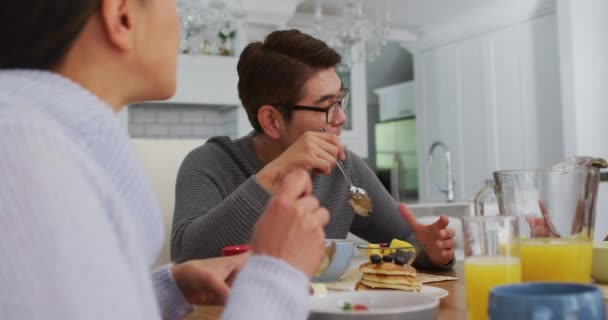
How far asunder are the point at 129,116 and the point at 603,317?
4.58 metres

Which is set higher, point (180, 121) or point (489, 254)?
point (180, 121)

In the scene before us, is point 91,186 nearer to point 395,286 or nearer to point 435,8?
point 395,286

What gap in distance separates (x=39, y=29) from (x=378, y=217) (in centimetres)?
141

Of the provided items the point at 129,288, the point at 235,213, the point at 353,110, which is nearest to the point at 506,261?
the point at 129,288

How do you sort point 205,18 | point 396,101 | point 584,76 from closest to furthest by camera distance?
point 205,18
point 584,76
point 396,101

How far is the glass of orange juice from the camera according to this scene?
82 centimetres

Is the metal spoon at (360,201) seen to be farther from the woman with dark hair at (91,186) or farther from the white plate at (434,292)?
the woman with dark hair at (91,186)

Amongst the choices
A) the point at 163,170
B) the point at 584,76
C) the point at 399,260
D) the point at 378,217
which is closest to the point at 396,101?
the point at 584,76

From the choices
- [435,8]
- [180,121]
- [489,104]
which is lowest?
[180,121]

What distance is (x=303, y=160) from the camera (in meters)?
1.43

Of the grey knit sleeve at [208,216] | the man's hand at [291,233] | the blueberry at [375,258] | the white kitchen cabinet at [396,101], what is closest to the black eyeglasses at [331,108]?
the grey knit sleeve at [208,216]

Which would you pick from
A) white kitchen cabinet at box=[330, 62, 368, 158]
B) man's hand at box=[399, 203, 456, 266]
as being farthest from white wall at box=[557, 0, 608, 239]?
man's hand at box=[399, 203, 456, 266]

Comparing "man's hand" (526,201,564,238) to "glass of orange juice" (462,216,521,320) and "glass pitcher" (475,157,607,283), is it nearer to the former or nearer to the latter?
"glass pitcher" (475,157,607,283)

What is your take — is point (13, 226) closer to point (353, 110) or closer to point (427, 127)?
point (353, 110)
